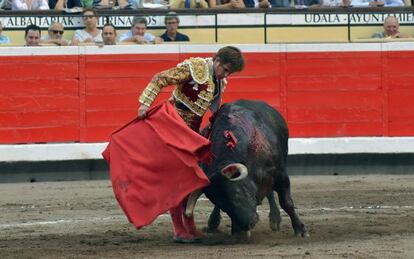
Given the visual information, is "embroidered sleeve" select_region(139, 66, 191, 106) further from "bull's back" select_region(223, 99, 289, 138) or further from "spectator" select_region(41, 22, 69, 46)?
"spectator" select_region(41, 22, 69, 46)

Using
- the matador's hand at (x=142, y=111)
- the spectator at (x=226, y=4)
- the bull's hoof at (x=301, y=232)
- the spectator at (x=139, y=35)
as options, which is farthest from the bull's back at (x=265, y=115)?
the spectator at (x=226, y=4)

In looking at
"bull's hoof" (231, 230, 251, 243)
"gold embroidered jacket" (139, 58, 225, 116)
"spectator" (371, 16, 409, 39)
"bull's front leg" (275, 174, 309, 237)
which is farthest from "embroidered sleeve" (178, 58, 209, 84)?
"spectator" (371, 16, 409, 39)

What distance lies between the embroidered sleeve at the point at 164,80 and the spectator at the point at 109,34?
4.62m

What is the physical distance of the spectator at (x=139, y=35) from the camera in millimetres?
12055

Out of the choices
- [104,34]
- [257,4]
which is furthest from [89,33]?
[257,4]

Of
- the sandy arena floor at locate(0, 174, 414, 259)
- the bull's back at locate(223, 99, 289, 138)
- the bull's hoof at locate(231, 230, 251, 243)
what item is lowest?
the sandy arena floor at locate(0, 174, 414, 259)

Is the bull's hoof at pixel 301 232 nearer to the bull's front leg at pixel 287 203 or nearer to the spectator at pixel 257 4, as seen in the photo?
the bull's front leg at pixel 287 203

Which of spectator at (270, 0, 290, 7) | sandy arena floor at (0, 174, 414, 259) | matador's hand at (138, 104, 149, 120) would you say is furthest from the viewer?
spectator at (270, 0, 290, 7)

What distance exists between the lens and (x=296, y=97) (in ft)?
40.9

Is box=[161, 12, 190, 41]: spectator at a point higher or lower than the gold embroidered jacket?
higher

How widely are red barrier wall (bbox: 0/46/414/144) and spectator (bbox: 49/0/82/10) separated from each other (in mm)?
738

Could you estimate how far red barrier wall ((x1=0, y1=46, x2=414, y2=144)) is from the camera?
12031mm

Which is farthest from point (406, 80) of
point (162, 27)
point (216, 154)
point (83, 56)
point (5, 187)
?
point (216, 154)

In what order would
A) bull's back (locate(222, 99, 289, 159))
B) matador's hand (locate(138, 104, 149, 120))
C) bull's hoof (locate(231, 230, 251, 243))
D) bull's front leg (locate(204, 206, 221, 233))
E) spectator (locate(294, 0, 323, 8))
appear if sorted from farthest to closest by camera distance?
spectator (locate(294, 0, 323, 8)), bull's front leg (locate(204, 206, 221, 233)), bull's back (locate(222, 99, 289, 159)), matador's hand (locate(138, 104, 149, 120)), bull's hoof (locate(231, 230, 251, 243))
